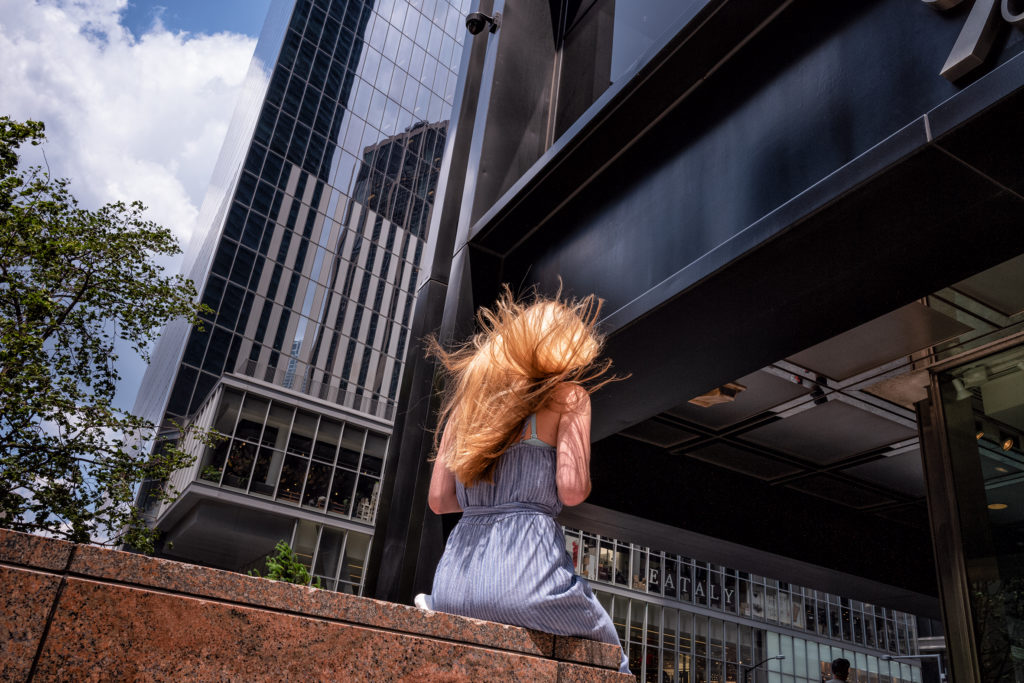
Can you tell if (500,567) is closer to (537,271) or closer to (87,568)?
(87,568)

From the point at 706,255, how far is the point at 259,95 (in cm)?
5442

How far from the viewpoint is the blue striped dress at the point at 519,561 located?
2.51m

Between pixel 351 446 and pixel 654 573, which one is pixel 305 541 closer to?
pixel 351 446

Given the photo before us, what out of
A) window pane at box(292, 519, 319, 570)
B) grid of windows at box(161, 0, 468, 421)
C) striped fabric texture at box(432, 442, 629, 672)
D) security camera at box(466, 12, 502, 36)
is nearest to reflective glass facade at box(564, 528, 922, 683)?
window pane at box(292, 519, 319, 570)

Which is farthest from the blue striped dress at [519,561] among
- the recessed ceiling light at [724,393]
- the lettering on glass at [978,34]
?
the recessed ceiling light at [724,393]

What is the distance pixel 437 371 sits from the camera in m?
5.93

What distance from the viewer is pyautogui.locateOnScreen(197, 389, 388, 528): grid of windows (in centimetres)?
3447

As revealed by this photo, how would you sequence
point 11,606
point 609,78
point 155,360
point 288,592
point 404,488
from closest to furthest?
point 11,606
point 288,592
point 404,488
point 609,78
point 155,360

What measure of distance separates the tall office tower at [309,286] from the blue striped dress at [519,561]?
96.1 ft

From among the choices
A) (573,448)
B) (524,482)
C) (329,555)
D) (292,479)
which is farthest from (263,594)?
(329,555)

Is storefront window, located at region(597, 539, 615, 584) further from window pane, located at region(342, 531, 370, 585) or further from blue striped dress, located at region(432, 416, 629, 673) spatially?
blue striped dress, located at region(432, 416, 629, 673)

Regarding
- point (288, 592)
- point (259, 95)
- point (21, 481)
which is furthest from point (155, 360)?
point (288, 592)

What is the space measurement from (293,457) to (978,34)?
3630cm

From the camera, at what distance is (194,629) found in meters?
1.85
